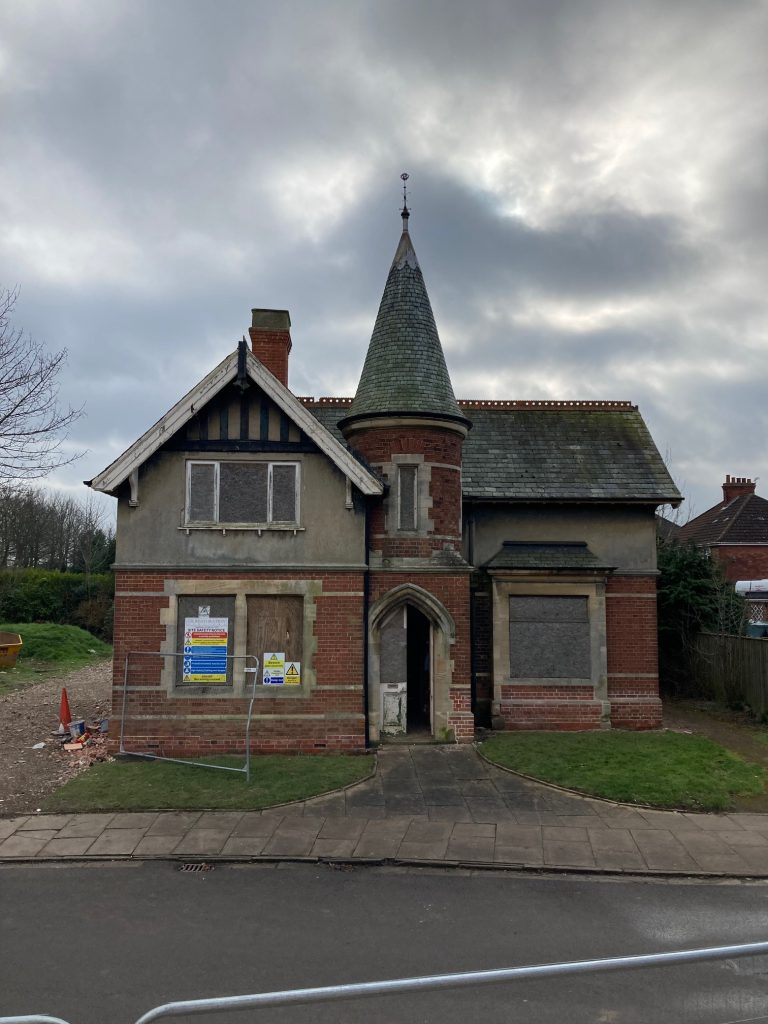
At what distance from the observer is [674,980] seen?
5.79 m

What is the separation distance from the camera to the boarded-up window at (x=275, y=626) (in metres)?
13.6

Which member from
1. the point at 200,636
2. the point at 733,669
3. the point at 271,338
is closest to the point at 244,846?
the point at 200,636

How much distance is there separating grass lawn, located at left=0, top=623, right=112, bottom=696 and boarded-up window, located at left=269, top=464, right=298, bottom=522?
12.4 meters

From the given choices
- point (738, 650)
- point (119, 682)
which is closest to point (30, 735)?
point (119, 682)

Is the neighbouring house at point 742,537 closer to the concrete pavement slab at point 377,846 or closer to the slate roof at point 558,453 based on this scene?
the slate roof at point 558,453

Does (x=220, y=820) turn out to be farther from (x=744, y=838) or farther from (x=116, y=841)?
(x=744, y=838)

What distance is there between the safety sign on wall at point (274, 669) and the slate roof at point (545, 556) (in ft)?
16.3

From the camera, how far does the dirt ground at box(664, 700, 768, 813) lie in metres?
14.0

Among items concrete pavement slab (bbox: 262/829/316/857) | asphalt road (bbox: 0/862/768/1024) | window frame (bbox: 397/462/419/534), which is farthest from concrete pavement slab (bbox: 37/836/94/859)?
window frame (bbox: 397/462/419/534)

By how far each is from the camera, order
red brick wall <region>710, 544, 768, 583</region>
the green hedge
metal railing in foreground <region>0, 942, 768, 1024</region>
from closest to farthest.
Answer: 1. metal railing in foreground <region>0, 942, 768, 1024</region>
2. the green hedge
3. red brick wall <region>710, 544, 768, 583</region>

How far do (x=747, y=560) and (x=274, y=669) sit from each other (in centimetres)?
3062

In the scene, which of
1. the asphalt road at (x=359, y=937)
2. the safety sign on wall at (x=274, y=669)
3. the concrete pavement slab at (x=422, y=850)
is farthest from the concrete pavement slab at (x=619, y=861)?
the safety sign on wall at (x=274, y=669)

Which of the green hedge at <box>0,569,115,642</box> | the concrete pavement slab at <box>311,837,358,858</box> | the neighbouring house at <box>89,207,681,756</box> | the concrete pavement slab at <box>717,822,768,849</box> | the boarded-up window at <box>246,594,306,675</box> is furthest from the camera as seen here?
the green hedge at <box>0,569,115,642</box>

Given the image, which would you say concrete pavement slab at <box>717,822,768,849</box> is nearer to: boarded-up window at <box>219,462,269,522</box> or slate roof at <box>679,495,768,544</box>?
boarded-up window at <box>219,462,269,522</box>
